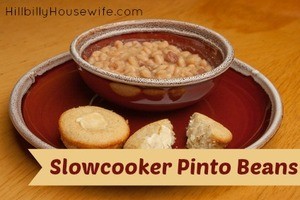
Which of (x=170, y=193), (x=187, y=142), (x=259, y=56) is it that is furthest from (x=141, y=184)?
(x=259, y=56)

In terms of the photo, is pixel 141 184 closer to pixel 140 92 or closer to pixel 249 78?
pixel 140 92

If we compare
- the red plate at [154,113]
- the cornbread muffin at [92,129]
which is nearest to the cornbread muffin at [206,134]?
the red plate at [154,113]

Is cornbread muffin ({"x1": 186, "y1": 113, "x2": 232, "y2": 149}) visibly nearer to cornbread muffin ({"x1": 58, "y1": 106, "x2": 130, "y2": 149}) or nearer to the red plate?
the red plate

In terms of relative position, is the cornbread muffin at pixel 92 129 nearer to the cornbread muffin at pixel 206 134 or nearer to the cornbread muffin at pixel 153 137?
the cornbread muffin at pixel 153 137

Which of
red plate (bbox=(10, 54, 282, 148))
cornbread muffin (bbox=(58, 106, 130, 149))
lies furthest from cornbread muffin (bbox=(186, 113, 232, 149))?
cornbread muffin (bbox=(58, 106, 130, 149))

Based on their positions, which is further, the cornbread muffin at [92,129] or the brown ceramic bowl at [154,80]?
the brown ceramic bowl at [154,80]

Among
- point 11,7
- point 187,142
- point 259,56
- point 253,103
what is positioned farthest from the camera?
point 11,7
